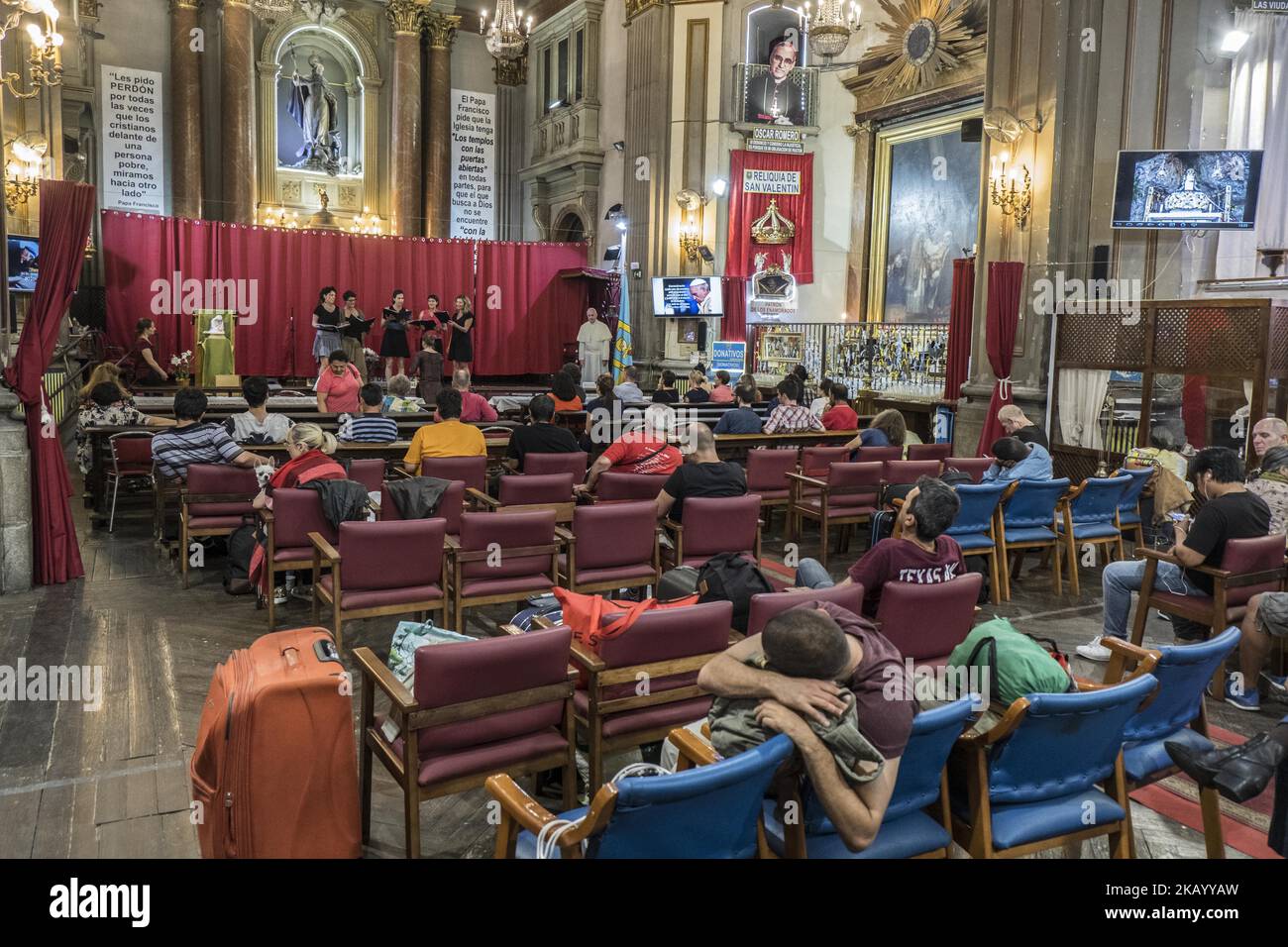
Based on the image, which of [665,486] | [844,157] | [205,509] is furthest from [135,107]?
[665,486]

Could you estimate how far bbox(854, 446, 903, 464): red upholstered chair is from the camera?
22.9 feet

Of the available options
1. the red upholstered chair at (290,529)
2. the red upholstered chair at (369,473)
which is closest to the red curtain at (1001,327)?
→ the red upholstered chair at (369,473)

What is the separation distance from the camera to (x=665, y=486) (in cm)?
507

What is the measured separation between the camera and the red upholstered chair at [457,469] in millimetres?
5879

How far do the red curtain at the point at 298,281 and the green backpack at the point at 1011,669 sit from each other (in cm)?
1385

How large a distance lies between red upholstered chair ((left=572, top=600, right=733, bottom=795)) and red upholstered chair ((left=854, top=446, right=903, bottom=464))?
415 cm

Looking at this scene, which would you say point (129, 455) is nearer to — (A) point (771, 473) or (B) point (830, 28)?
(A) point (771, 473)

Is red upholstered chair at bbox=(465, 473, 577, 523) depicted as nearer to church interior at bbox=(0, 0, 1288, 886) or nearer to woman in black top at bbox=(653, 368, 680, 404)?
church interior at bbox=(0, 0, 1288, 886)

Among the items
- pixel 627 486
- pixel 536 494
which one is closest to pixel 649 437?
pixel 627 486

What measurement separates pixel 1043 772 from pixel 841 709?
72 cm

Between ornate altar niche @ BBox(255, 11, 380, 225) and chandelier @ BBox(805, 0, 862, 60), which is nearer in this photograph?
chandelier @ BBox(805, 0, 862, 60)

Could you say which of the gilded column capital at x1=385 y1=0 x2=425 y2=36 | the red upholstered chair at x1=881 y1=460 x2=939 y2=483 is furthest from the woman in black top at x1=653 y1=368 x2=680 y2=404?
the gilded column capital at x1=385 y1=0 x2=425 y2=36

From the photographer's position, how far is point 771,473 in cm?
A: 701

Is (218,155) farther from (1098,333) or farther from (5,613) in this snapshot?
(1098,333)
